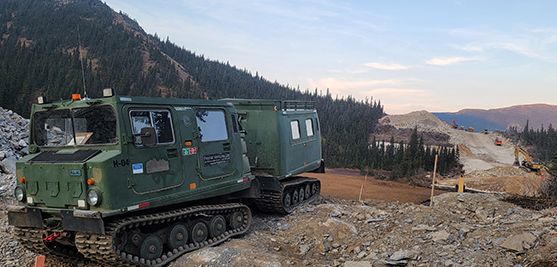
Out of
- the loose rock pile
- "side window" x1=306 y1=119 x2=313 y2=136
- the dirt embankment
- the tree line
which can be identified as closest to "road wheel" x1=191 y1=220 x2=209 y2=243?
the loose rock pile

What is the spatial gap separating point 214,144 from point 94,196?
2.90 m

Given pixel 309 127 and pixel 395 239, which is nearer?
pixel 395 239

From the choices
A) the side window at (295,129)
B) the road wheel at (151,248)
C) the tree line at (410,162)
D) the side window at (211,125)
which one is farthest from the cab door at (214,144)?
the tree line at (410,162)

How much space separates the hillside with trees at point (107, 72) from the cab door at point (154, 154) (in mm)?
42474

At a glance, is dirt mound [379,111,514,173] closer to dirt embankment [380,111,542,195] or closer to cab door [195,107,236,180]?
dirt embankment [380,111,542,195]

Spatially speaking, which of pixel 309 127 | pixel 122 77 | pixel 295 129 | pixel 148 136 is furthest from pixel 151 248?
pixel 122 77

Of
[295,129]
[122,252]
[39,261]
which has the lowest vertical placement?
[122,252]

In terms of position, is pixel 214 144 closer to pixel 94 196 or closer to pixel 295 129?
pixel 94 196

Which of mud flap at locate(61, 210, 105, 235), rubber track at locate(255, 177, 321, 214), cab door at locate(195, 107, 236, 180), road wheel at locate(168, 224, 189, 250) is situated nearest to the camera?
mud flap at locate(61, 210, 105, 235)

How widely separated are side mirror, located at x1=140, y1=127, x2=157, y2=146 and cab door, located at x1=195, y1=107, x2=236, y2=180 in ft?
4.64

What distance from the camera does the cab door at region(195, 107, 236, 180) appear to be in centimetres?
796

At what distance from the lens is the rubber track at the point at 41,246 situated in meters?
6.67

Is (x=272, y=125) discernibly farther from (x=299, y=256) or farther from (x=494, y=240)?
(x=494, y=240)

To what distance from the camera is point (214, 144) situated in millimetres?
8281
